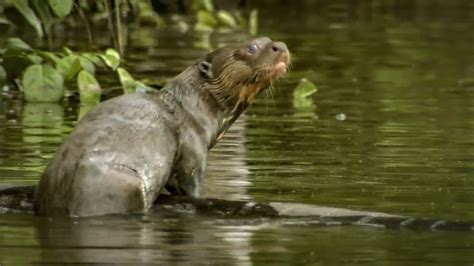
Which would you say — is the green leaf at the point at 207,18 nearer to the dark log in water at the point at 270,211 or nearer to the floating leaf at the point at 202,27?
the floating leaf at the point at 202,27

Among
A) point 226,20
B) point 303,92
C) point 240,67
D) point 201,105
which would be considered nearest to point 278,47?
point 240,67

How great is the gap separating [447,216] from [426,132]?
168 inches

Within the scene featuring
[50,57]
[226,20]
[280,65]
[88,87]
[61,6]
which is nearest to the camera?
[280,65]

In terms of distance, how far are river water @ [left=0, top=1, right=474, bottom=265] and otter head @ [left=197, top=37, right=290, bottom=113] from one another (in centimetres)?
55

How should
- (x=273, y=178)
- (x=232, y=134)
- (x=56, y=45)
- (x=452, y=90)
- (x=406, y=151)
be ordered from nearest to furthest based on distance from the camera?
(x=273, y=178) → (x=406, y=151) → (x=232, y=134) → (x=452, y=90) → (x=56, y=45)

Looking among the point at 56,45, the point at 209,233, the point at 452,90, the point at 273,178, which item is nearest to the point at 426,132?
the point at 273,178

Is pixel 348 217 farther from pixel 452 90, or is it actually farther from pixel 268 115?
pixel 452 90

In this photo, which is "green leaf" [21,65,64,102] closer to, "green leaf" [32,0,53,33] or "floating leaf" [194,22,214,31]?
"green leaf" [32,0,53,33]

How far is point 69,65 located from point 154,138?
479 cm

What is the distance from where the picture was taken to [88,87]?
14172mm

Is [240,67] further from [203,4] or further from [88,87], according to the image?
[203,4]

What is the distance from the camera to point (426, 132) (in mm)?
12836

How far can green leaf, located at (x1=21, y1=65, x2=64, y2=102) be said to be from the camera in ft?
43.9

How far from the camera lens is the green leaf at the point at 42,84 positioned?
13391 millimetres
